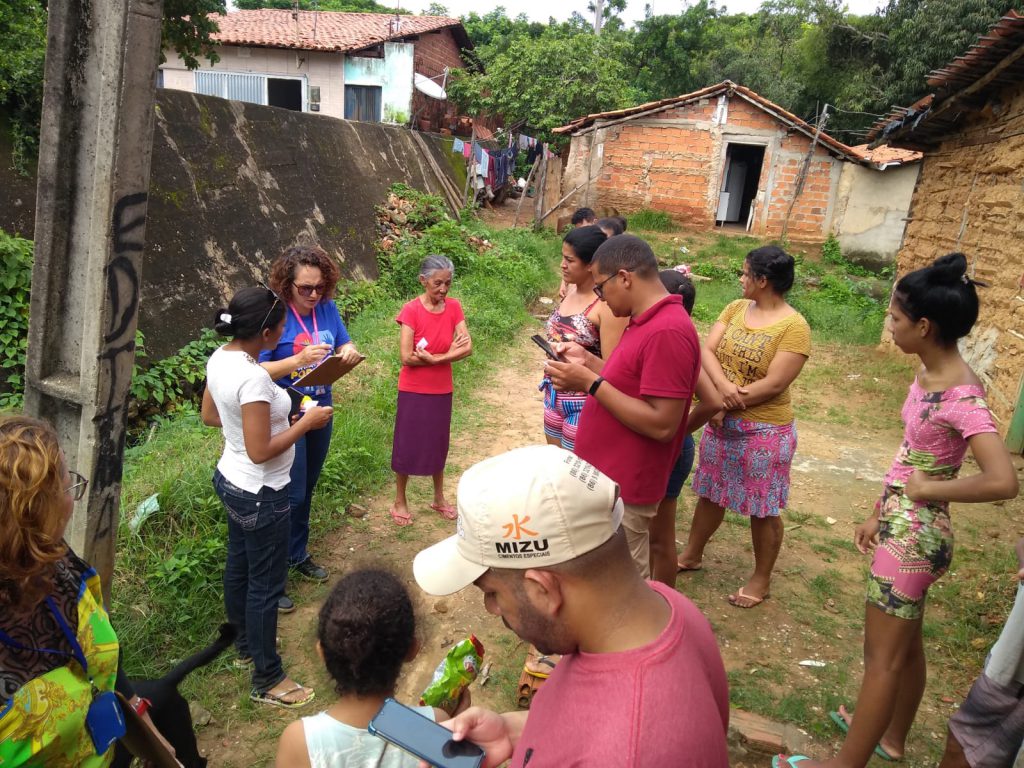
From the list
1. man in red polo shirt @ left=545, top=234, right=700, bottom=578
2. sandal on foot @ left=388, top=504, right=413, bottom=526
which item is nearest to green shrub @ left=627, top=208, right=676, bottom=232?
sandal on foot @ left=388, top=504, right=413, bottom=526

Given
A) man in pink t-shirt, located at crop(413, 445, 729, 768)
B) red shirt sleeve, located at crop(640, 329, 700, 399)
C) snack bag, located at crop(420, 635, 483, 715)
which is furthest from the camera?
red shirt sleeve, located at crop(640, 329, 700, 399)

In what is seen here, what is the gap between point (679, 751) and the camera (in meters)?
1.02

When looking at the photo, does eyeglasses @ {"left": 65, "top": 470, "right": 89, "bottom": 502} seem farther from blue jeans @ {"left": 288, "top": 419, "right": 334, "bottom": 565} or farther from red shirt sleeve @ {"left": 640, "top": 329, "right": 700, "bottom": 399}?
red shirt sleeve @ {"left": 640, "top": 329, "right": 700, "bottom": 399}

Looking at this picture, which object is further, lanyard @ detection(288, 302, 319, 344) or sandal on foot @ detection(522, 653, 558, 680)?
lanyard @ detection(288, 302, 319, 344)

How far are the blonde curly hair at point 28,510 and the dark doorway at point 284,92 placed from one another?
23147mm

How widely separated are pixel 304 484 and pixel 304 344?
2.46 feet

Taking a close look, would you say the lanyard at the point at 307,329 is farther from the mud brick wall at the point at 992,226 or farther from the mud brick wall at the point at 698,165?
the mud brick wall at the point at 698,165

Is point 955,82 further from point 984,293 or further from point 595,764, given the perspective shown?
point 595,764

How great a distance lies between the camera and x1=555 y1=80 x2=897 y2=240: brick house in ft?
48.7

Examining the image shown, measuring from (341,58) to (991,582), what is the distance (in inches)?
885

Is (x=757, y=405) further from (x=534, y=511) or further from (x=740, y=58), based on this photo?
(x=740, y=58)

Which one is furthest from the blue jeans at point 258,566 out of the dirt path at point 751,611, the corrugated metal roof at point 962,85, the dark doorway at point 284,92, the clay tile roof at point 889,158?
the dark doorway at point 284,92

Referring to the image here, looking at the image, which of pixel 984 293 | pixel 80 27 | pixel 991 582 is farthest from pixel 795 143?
pixel 80 27

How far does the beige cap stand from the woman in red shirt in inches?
118
